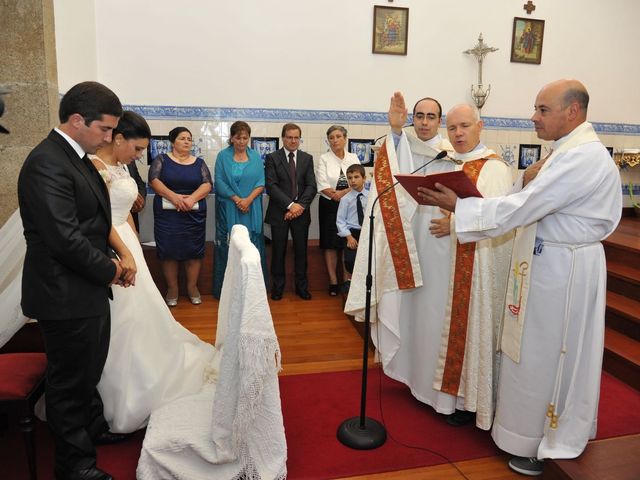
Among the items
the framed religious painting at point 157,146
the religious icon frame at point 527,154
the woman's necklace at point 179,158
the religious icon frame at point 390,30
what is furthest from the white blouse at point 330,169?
the religious icon frame at point 527,154

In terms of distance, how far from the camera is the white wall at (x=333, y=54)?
5.32m

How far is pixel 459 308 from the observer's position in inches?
106

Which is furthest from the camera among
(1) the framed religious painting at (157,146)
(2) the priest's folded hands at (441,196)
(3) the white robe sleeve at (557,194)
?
(1) the framed religious painting at (157,146)

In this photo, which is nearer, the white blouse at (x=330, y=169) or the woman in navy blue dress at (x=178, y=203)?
the woman in navy blue dress at (x=178, y=203)

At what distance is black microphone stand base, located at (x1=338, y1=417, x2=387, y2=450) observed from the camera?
8.22 ft

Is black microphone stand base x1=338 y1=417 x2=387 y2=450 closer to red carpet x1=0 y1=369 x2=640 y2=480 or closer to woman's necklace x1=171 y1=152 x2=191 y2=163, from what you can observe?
red carpet x1=0 y1=369 x2=640 y2=480

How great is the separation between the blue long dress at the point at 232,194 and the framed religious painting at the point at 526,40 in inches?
141

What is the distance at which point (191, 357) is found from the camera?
9.73 ft

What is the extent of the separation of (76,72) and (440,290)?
12.5ft


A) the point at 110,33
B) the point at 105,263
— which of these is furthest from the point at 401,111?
the point at 110,33

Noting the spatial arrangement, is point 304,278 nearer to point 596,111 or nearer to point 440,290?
point 440,290

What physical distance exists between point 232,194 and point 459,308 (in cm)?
275

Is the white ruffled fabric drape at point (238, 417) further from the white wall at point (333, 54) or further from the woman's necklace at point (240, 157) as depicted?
the white wall at point (333, 54)

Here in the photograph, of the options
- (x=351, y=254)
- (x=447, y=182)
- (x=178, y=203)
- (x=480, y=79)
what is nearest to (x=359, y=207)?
(x=351, y=254)
